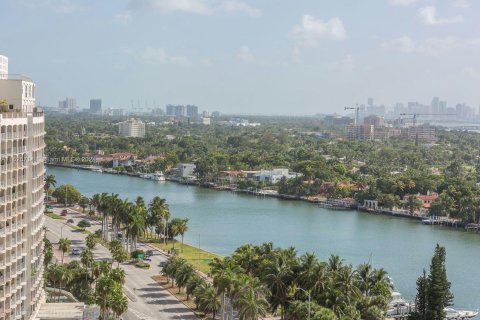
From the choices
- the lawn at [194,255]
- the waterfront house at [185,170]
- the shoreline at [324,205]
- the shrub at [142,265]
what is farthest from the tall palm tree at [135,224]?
the waterfront house at [185,170]

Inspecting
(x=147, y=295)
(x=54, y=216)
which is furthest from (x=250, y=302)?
(x=54, y=216)

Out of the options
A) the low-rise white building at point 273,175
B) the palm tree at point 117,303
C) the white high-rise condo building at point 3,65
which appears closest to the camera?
the white high-rise condo building at point 3,65

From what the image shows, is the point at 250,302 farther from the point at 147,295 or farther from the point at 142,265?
the point at 142,265

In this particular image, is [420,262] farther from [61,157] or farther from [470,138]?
[470,138]

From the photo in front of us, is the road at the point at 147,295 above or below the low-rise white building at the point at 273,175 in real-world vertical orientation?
below

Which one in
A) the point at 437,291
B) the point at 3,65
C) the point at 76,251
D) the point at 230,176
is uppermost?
the point at 3,65

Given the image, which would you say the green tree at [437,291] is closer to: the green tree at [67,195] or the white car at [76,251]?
the white car at [76,251]

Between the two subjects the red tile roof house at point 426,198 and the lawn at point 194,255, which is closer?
the lawn at point 194,255

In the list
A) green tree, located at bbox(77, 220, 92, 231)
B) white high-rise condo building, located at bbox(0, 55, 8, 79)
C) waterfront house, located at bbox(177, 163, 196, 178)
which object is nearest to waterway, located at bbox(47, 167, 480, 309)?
green tree, located at bbox(77, 220, 92, 231)
